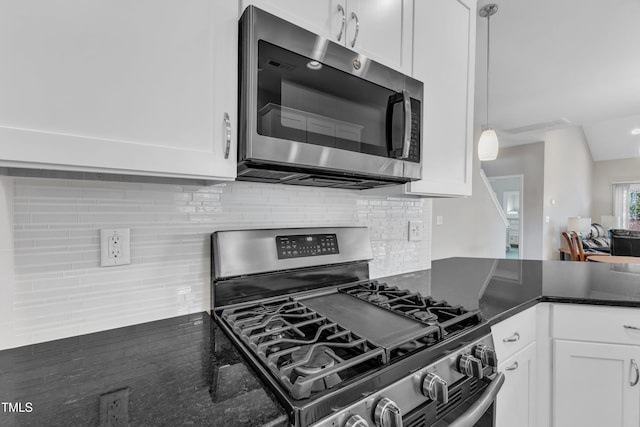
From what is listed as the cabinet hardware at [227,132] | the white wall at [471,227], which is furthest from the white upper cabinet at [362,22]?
the white wall at [471,227]

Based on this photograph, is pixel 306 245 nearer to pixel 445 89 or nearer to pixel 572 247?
pixel 445 89

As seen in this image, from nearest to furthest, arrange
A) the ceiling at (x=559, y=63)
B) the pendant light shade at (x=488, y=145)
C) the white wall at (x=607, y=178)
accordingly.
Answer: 1. the ceiling at (x=559, y=63)
2. the pendant light shade at (x=488, y=145)
3. the white wall at (x=607, y=178)

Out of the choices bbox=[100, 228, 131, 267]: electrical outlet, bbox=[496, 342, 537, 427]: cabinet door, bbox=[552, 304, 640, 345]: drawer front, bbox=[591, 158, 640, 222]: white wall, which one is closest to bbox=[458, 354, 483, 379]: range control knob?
bbox=[496, 342, 537, 427]: cabinet door

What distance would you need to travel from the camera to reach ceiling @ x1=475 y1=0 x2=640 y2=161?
2363 millimetres

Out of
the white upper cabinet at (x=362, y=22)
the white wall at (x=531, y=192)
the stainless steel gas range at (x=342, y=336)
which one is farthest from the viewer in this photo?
the white wall at (x=531, y=192)

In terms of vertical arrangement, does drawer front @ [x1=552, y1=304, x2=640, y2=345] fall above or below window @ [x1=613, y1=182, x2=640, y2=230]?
below

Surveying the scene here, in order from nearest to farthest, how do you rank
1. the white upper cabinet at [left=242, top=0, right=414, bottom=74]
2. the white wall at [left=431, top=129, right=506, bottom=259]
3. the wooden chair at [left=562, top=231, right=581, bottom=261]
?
the white upper cabinet at [left=242, top=0, right=414, bottom=74] < the white wall at [left=431, top=129, right=506, bottom=259] < the wooden chair at [left=562, top=231, right=581, bottom=261]

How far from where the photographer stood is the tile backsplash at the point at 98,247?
2.66 feet

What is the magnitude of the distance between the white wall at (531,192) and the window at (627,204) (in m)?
3.63

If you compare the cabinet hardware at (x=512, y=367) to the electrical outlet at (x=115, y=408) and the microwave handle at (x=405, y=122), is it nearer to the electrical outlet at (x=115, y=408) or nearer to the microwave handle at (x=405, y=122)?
the microwave handle at (x=405, y=122)

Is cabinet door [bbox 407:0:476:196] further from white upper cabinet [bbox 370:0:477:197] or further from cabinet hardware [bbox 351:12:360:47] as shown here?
cabinet hardware [bbox 351:12:360:47]

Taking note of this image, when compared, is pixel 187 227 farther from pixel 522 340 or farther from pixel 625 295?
pixel 625 295

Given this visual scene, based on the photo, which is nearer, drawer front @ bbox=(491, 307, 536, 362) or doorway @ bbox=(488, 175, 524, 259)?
drawer front @ bbox=(491, 307, 536, 362)

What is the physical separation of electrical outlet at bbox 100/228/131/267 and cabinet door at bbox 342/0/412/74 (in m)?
0.97
